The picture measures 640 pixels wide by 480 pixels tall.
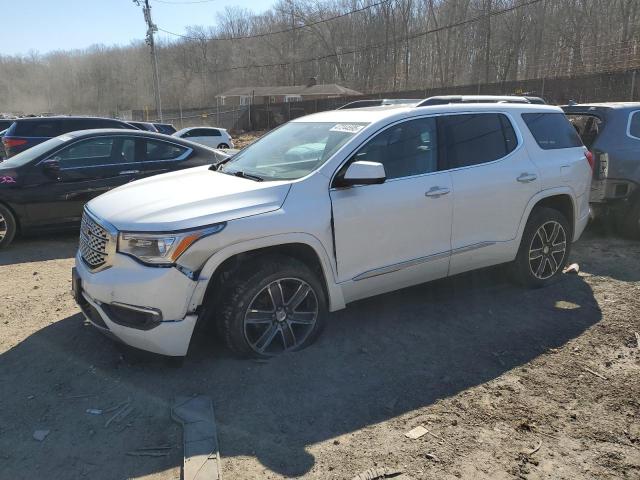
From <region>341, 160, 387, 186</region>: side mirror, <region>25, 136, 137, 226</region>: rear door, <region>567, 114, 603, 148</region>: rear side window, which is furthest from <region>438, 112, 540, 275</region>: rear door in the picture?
<region>25, 136, 137, 226</region>: rear door

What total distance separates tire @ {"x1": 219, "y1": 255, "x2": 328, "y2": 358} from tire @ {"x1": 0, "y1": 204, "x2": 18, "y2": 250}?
4.51m

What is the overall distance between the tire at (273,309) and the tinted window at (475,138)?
5.34ft

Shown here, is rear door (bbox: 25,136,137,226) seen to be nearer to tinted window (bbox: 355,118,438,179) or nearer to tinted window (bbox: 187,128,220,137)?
tinted window (bbox: 355,118,438,179)

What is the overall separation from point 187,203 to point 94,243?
749 mm

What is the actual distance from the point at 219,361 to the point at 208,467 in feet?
3.75

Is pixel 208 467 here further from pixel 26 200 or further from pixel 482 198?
pixel 26 200

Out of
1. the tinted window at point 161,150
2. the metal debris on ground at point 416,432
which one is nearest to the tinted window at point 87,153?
the tinted window at point 161,150

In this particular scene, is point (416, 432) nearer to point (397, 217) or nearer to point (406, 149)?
point (397, 217)

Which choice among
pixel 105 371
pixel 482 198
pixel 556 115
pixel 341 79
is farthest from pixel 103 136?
pixel 341 79

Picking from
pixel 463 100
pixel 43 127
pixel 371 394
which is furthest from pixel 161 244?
pixel 43 127

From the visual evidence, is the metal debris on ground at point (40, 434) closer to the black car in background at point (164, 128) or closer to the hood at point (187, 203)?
the hood at point (187, 203)

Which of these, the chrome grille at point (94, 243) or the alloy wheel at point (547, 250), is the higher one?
the chrome grille at point (94, 243)

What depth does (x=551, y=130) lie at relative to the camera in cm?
518

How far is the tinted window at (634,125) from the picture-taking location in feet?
22.2
